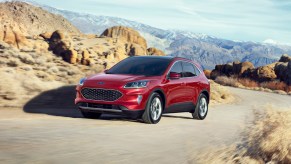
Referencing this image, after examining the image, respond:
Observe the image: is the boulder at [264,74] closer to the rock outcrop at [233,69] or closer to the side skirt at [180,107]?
the rock outcrop at [233,69]

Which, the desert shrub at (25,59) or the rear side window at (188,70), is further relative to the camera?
the desert shrub at (25,59)

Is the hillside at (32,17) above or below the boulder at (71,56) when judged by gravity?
above

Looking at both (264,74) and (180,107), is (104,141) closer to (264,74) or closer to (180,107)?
(180,107)

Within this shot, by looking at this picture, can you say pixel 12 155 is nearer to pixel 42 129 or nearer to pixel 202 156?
pixel 202 156

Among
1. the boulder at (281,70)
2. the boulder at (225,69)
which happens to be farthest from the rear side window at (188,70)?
the boulder at (225,69)

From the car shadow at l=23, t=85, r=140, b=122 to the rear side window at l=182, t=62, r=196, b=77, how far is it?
7.39 feet

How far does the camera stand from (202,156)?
6680mm

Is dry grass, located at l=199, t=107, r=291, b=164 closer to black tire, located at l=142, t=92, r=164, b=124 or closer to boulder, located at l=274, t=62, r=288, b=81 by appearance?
black tire, located at l=142, t=92, r=164, b=124

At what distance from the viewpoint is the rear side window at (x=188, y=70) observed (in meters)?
13.6

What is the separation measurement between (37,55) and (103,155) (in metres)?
13.0

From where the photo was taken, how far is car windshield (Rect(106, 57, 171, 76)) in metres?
12.6

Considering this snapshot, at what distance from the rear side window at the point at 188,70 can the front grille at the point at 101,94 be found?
259 centimetres

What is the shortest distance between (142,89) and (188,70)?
256 cm

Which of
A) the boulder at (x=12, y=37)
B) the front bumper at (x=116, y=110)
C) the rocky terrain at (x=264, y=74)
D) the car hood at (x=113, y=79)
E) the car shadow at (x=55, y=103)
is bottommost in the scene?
the rocky terrain at (x=264, y=74)
